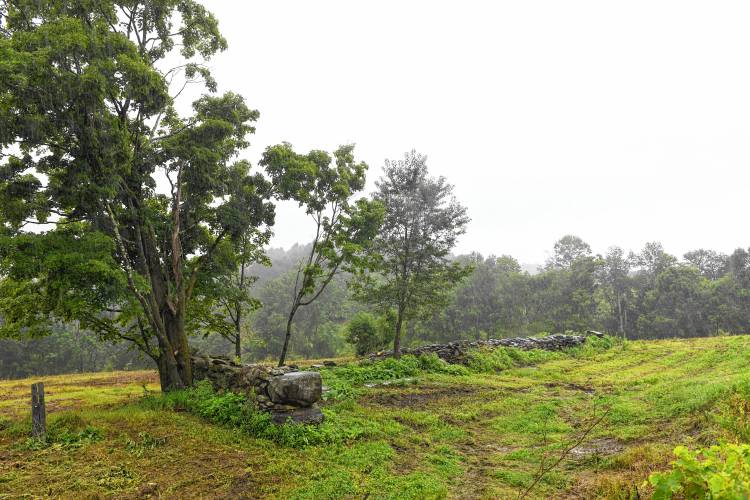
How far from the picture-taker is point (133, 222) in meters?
12.8

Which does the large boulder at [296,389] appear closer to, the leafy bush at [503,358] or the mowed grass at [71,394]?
the mowed grass at [71,394]

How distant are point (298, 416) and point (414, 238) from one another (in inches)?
517

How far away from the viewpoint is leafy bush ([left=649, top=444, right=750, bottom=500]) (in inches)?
107

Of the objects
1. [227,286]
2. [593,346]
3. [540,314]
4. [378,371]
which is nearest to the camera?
[227,286]

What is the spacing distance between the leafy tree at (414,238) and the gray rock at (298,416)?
11.2 meters

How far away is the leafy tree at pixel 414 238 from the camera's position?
20.8m

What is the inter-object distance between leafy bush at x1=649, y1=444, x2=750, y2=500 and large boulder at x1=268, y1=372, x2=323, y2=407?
7663mm

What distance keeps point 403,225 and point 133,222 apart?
497 inches

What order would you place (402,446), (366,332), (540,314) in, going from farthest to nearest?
1. (540,314)
2. (366,332)
3. (402,446)

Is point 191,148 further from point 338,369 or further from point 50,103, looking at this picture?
point 338,369

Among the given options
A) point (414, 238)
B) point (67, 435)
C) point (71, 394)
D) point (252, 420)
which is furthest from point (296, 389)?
point (71, 394)

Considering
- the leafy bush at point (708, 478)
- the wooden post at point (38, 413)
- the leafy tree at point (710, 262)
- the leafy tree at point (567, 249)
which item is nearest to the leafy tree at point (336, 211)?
the wooden post at point (38, 413)

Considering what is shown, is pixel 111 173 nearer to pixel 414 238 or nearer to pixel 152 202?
pixel 152 202

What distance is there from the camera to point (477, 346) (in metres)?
21.9
